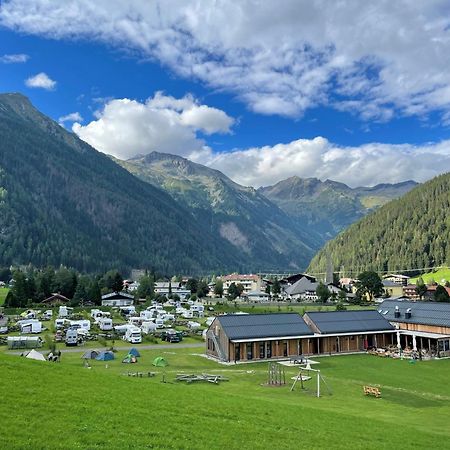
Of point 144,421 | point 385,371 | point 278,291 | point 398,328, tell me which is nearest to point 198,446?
point 144,421

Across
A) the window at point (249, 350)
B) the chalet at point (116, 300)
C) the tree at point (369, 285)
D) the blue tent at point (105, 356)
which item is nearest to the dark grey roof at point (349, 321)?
the window at point (249, 350)

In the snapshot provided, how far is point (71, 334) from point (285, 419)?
5293cm

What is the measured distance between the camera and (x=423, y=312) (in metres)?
69.8

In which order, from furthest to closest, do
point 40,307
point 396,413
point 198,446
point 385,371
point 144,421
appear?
point 40,307, point 385,371, point 396,413, point 144,421, point 198,446

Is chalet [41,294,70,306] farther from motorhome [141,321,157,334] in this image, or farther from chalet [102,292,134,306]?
motorhome [141,321,157,334]

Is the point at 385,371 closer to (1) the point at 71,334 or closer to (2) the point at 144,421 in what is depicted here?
(2) the point at 144,421

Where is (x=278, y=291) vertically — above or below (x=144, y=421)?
above

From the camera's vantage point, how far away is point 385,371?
50.9 metres

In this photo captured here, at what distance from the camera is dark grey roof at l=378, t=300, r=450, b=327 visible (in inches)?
2607

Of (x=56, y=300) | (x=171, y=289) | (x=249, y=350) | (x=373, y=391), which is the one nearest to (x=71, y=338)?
(x=249, y=350)

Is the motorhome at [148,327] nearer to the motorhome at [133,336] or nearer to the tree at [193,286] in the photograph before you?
the motorhome at [133,336]

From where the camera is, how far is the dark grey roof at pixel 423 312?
66.2 meters

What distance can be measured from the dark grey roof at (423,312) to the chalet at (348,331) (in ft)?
8.90

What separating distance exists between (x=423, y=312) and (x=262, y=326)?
25.6 m
